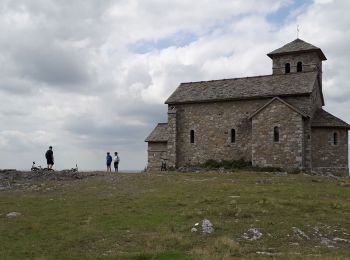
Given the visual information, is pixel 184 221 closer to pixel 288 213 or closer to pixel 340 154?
pixel 288 213

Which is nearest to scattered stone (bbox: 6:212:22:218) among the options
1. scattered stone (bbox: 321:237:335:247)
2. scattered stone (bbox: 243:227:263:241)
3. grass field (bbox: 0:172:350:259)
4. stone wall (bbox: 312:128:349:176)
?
grass field (bbox: 0:172:350:259)

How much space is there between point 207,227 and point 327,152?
2654 centimetres

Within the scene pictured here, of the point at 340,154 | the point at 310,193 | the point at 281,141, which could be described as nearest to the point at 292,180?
the point at 310,193

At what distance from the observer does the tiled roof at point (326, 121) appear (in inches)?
1558

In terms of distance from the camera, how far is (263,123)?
132 feet

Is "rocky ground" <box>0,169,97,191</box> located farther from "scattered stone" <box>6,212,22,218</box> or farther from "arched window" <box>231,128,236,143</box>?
"arched window" <box>231,128,236,143</box>

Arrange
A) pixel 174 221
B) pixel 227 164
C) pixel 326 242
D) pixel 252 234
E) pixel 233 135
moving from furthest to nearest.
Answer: pixel 233 135 → pixel 227 164 → pixel 174 221 → pixel 252 234 → pixel 326 242

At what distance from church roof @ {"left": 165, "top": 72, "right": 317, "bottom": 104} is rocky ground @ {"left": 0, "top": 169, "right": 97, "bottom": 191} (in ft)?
50.7

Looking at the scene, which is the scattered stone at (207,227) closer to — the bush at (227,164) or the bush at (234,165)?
the bush at (234,165)

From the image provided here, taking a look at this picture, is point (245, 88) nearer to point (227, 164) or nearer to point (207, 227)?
point (227, 164)

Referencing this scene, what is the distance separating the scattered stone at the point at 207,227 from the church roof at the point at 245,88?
2587cm

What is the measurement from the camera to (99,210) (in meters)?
19.8

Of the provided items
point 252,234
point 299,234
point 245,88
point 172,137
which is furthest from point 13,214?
point 245,88

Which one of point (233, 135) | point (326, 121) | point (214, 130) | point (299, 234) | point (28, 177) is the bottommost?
point (299, 234)
